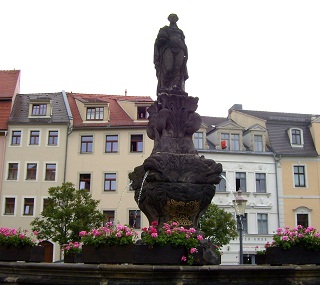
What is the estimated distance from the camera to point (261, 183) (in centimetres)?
3438

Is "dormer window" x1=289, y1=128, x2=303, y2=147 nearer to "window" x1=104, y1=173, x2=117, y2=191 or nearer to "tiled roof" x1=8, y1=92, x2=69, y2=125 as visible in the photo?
"window" x1=104, y1=173, x2=117, y2=191

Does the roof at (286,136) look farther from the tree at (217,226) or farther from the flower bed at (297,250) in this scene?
the flower bed at (297,250)

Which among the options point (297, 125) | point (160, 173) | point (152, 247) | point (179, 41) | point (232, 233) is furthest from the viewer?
point (297, 125)

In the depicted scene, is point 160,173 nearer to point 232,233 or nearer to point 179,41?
point 179,41

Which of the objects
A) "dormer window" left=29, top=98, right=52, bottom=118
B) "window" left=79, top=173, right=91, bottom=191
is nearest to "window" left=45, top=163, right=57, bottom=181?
"window" left=79, top=173, right=91, bottom=191

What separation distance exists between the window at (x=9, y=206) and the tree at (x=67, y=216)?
6.01 meters

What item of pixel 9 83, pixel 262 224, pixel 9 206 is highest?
pixel 9 83

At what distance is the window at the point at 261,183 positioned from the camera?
112 ft

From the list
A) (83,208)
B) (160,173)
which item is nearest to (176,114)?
(160,173)

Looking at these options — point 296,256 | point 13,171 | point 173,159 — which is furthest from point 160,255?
point 13,171

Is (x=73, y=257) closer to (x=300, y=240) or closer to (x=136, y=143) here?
(x=300, y=240)

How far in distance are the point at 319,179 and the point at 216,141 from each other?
321 inches

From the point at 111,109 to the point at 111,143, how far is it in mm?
3624

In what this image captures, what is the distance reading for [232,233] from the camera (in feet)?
86.8
